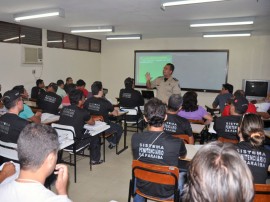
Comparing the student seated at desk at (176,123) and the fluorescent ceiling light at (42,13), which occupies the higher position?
the fluorescent ceiling light at (42,13)

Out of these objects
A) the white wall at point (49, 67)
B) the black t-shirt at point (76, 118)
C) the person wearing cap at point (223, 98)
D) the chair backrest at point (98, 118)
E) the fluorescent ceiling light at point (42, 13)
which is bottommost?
the chair backrest at point (98, 118)

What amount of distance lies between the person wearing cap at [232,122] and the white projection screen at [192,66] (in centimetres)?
519

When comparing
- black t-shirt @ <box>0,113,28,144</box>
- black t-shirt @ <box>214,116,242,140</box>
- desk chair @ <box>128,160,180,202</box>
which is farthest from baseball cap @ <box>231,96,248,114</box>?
black t-shirt @ <box>0,113,28,144</box>

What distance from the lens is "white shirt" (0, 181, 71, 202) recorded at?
42.9 inches

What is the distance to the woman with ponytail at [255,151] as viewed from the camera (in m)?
1.95

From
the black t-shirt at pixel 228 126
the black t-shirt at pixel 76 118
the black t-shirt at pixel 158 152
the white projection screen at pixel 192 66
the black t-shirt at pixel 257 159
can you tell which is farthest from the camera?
the white projection screen at pixel 192 66

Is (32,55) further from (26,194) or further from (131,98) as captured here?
(26,194)

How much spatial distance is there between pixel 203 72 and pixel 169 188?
272 inches

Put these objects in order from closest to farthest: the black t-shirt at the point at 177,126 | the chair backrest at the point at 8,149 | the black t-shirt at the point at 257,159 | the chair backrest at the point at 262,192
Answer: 1. the chair backrest at the point at 262,192
2. the black t-shirt at the point at 257,159
3. the chair backrest at the point at 8,149
4. the black t-shirt at the point at 177,126

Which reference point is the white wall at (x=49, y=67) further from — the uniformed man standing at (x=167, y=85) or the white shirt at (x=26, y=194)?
the white shirt at (x=26, y=194)

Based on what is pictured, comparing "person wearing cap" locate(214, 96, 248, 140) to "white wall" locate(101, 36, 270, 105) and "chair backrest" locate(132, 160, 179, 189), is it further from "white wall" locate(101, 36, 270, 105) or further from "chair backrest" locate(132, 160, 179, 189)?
"white wall" locate(101, 36, 270, 105)

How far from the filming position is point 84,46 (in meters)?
9.08

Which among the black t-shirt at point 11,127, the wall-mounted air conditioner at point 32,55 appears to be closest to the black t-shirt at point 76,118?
the black t-shirt at point 11,127

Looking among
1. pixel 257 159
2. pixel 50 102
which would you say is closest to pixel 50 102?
pixel 50 102
